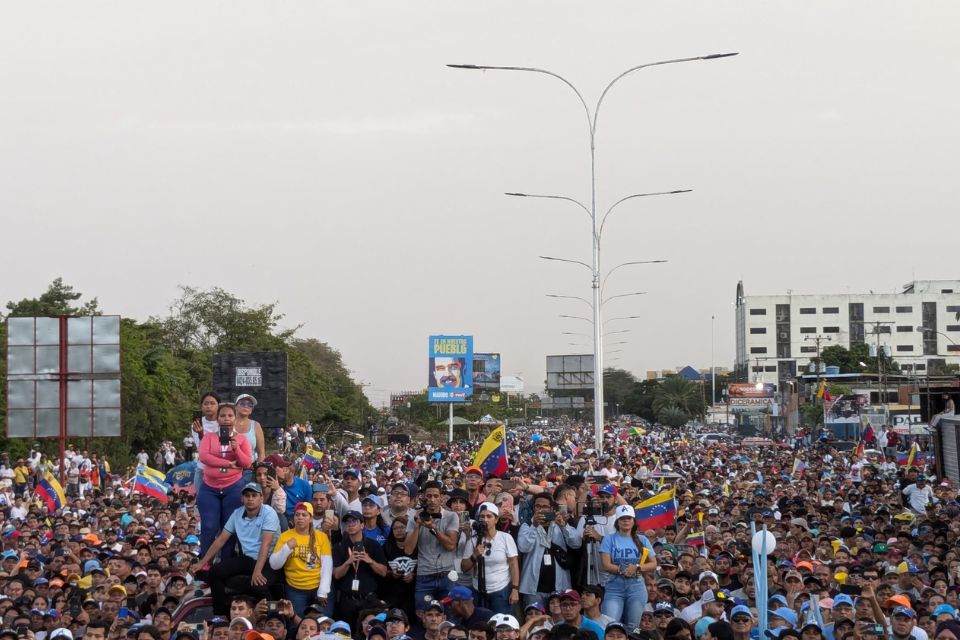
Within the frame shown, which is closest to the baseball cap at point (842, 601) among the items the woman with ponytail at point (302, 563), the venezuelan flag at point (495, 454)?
the woman with ponytail at point (302, 563)

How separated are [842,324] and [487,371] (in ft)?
124

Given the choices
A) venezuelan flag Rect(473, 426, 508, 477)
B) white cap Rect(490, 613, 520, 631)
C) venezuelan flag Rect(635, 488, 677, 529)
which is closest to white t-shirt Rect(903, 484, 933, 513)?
venezuelan flag Rect(635, 488, 677, 529)

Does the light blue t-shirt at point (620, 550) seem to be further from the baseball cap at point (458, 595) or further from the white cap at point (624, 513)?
the baseball cap at point (458, 595)

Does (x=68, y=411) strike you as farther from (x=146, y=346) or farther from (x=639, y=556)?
(x=146, y=346)

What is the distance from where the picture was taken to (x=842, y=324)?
129 meters

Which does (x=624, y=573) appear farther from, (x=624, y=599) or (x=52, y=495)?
(x=52, y=495)

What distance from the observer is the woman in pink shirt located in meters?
10.4

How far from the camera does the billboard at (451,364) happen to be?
71875mm

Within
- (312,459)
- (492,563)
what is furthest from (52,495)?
(492,563)

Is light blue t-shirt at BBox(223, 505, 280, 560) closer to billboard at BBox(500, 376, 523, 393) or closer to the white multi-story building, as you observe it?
the white multi-story building

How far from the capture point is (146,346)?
50812 mm

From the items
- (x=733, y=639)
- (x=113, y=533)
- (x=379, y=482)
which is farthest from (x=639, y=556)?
(x=379, y=482)

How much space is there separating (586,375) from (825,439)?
63917mm

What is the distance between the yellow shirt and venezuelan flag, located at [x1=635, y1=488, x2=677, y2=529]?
7.20 metres
